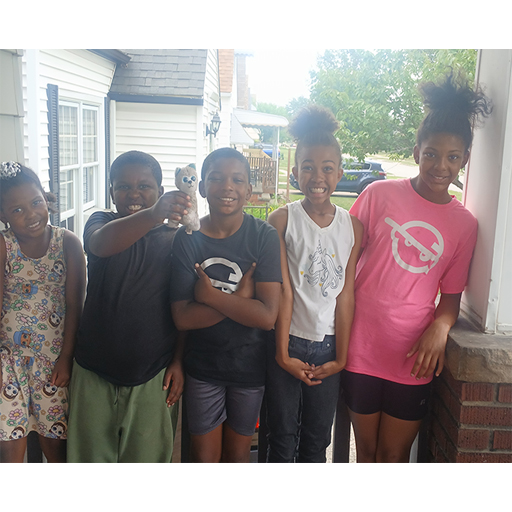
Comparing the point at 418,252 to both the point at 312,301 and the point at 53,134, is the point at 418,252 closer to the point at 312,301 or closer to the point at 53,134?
the point at 312,301

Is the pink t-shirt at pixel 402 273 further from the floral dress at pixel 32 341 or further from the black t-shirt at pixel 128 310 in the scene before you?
the floral dress at pixel 32 341

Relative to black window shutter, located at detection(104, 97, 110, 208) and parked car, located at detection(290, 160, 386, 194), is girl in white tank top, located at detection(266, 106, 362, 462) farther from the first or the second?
black window shutter, located at detection(104, 97, 110, 208)

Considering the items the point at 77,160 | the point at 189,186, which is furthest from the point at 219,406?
the point at 77,160

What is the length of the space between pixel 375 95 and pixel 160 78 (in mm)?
4269

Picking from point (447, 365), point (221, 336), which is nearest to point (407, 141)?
point (447, 365)

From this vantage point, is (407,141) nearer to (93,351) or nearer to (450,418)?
(450,418)

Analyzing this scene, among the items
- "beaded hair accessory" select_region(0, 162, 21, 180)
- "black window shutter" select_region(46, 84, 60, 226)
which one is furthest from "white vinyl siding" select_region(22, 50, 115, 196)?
"beaded hair accessory" select_region(0, 162, 21, 180)

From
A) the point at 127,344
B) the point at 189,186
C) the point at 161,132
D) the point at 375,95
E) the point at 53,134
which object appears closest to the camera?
the point at 189,186

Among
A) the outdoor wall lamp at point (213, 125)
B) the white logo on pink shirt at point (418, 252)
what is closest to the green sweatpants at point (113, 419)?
the white logo on pink shirt at point (418, 252)

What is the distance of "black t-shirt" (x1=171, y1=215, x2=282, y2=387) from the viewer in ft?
4.70

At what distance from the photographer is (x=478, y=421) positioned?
1.53 metres

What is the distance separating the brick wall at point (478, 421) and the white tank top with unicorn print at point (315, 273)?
464mm

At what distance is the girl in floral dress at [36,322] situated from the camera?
152 cm
